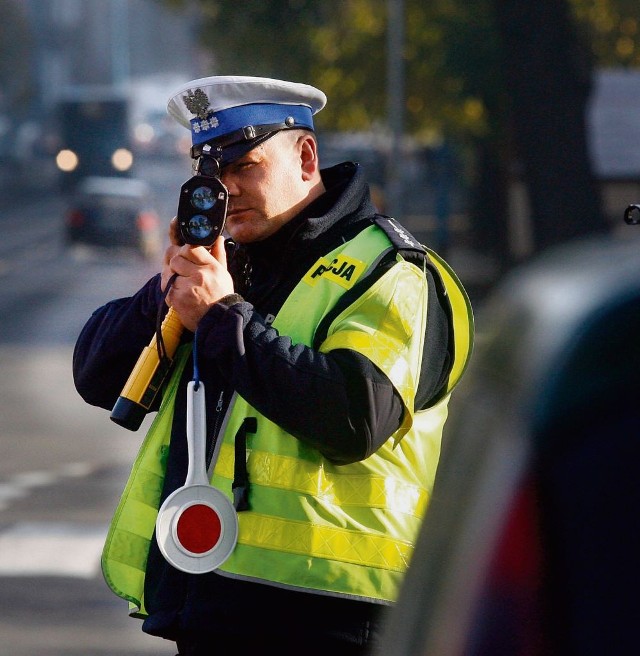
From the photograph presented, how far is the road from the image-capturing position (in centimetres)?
693

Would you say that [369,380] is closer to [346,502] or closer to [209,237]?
[346,502]

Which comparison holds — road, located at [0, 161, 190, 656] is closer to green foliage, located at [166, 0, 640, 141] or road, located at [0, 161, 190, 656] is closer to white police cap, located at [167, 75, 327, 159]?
white police cap, located at [167, 75, 327, 159]

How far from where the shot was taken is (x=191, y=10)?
34.9 metres

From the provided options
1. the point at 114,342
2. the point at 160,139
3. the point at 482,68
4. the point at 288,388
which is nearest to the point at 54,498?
the point at 114,342

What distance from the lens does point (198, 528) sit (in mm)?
2922

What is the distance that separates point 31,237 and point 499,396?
48275 mm

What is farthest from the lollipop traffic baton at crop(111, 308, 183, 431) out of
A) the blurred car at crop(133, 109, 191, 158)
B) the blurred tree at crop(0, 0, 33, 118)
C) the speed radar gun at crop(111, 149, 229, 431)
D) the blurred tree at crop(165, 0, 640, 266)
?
the blurred car at crop(133, 109, 191, 158)

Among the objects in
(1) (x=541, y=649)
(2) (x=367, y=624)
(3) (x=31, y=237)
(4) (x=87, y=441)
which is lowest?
(3) (x=31, y=237)

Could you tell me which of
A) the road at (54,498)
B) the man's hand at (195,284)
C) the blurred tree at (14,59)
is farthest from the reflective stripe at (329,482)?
the blurred tree at (14,59)

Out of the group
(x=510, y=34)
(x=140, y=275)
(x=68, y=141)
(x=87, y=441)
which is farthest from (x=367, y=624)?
(x=68, y=141)

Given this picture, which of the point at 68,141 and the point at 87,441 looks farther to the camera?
the point at 68,141

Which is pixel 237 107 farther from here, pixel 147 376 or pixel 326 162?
pixel 326 162

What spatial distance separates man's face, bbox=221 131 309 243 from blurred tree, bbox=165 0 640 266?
1964cm

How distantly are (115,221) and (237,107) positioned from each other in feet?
107
